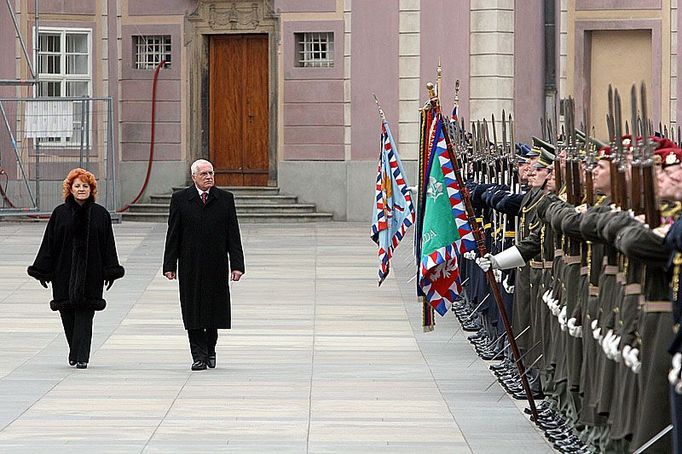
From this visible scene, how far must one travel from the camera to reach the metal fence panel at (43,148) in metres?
29.1

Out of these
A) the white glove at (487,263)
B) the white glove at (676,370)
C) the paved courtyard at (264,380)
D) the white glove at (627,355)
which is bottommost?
the paved courtyard at (264,380)

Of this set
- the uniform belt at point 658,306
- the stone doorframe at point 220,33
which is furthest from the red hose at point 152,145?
the uniform belt at point 658,306

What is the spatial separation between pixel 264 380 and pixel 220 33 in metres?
19.8

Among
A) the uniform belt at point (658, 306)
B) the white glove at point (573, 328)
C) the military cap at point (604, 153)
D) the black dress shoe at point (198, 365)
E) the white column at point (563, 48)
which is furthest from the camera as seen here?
the white column at point (563, 48)

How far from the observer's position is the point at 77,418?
10938 millimetres

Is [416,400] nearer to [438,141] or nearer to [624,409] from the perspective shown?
[438,141]

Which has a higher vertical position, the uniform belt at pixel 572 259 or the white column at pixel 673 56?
the white column at pixel 673 56

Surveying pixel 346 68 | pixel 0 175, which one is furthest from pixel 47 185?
pixel 346 68

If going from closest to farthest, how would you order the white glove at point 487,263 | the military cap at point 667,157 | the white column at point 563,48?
1. the military cap at point 667,157
2. the white glove at point 487,263
3. the white column at point 563,48

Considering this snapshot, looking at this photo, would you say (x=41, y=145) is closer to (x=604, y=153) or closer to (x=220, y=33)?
(x=220, y=33)

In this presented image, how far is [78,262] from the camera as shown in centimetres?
1355

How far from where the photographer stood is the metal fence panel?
95.5ft

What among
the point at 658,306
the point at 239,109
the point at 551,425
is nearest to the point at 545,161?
the point at 551,425

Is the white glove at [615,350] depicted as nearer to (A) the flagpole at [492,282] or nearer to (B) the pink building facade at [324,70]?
(A) the flagpole at [492,282]
